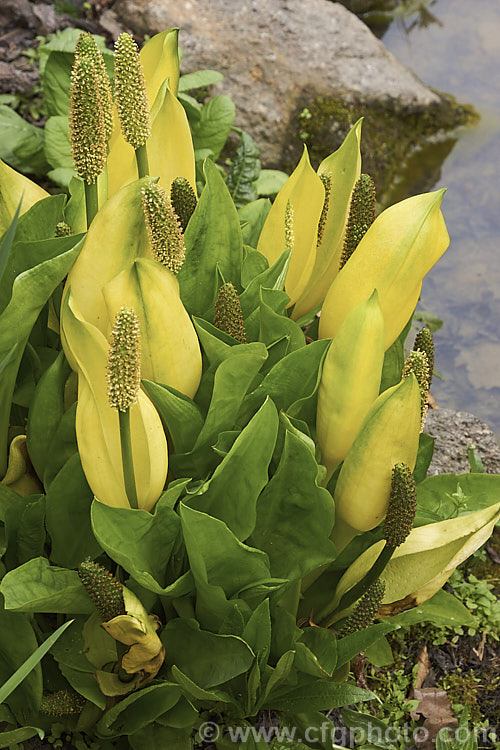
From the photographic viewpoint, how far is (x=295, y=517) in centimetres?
102

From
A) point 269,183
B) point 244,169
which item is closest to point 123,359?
point 244,169

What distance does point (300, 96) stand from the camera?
286cm

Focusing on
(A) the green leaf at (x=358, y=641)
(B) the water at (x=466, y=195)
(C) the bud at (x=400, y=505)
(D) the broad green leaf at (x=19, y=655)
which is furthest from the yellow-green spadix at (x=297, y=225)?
(B) the water at (x=466, y=195)

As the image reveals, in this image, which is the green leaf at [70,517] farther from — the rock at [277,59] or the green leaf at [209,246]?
the rock at [277,59]

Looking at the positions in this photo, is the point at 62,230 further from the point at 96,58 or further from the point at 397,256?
A: the point at 397,256

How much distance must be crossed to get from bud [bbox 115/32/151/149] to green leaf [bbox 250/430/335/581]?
386mm

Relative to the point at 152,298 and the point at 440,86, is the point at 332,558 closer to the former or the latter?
the point at 152,298

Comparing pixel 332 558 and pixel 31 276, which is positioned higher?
pixel 31 276

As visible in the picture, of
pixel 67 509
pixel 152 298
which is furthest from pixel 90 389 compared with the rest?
pixel 67 509

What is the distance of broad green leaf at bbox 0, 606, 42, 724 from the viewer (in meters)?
1.00

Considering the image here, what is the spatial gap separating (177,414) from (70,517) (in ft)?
0.70

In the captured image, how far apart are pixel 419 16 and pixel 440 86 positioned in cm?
64

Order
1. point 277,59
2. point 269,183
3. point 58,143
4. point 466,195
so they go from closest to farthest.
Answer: point 58,143 → point 269,183 → point 277,59 → point 466,195
